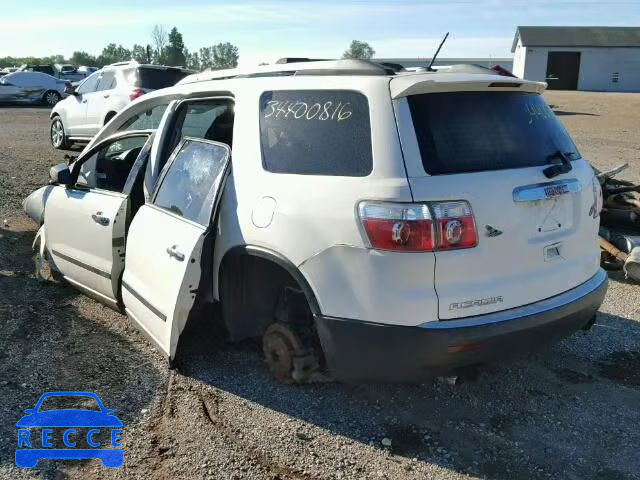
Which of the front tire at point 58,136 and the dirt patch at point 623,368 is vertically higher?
the front tire at point 58,136

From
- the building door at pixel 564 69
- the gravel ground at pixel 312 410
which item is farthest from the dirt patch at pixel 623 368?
the building door at pixel 564 69

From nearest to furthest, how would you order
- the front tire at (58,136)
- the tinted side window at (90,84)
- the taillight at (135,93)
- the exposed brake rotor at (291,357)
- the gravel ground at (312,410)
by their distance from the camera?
the gravel ground at (312,410) → the exposed brake rotor at (291,357) → the taillight at (135,93) → the tinted side window at (90,84) → the front tire at (58,136)

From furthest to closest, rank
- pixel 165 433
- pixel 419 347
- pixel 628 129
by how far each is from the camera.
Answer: pixel 628 129, pixel 165 433, pixel 419 347

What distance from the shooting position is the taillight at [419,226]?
2.96 m

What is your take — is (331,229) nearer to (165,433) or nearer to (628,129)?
(165,433)

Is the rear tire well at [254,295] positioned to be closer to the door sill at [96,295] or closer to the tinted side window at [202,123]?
the tinted side window at [202,123]

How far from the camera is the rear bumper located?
3.04 m

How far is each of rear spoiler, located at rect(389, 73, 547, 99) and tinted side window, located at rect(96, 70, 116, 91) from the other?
1100 cm

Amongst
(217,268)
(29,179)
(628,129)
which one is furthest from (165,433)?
(628,129)

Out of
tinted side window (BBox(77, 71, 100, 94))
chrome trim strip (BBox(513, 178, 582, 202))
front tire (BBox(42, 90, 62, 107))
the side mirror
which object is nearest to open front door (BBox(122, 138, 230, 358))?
the side mirror

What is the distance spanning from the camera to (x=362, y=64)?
3.50 m

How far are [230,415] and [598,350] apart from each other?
8.65 feet

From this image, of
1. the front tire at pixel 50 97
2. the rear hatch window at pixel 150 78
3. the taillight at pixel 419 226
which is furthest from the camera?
the front tire at pixel 50 97

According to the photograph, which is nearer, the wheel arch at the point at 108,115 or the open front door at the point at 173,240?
the open front door at the point at 173,240
